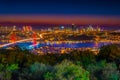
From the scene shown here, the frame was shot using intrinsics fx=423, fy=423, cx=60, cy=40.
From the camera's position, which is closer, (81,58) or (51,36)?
(81,58)

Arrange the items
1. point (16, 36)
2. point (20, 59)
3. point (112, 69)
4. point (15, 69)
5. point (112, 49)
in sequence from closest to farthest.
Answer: point (112, 69)
point (15, 69)
point (20, 59)
point (112, 49)
point (16, 36)

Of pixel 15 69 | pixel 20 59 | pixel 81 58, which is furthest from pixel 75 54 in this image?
pixel 15 69

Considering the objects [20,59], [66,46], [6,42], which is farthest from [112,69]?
[6,42]

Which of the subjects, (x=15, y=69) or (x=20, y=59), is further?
(x=20, y=59)

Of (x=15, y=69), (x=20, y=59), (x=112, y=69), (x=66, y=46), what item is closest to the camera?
(x=112, y=69)

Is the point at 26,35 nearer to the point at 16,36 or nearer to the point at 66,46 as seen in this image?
the point at 16,36

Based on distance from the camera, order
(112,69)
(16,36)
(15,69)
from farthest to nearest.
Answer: (16,36)
(15,69)
(112,69)

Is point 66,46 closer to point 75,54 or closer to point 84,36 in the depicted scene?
point 84,36

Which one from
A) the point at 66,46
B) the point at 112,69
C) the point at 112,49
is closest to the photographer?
the point at 112,69
